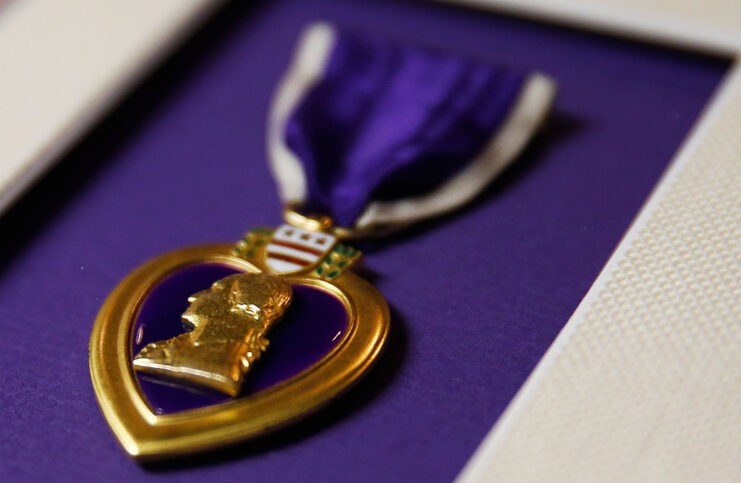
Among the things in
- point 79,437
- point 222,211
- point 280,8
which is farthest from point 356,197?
point 280,8

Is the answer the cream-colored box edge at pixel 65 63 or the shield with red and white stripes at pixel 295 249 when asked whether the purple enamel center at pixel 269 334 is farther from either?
the cream-colored box edge at pixel 65 63

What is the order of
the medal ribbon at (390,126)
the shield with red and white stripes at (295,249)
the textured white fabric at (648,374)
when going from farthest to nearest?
the medal ribbon at (390,126) < the shield with red and white stripes at (295,249) < the textured white fabric at (648,374)

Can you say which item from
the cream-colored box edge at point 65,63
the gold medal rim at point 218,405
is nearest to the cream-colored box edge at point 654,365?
the gold medal rim at point 218,405

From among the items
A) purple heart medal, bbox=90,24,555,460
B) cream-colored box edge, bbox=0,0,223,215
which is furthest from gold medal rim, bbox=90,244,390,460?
cream-colored box edge, bbox=0,0,223,215

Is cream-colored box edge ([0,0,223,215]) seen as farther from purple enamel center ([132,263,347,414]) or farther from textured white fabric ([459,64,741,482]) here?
textured white fabric ([459,64,741,482])

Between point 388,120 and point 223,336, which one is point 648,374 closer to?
point 223,336

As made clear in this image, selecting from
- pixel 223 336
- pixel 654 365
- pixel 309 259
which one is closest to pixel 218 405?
pixel 223 336

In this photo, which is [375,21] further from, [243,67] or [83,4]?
[83,4]
